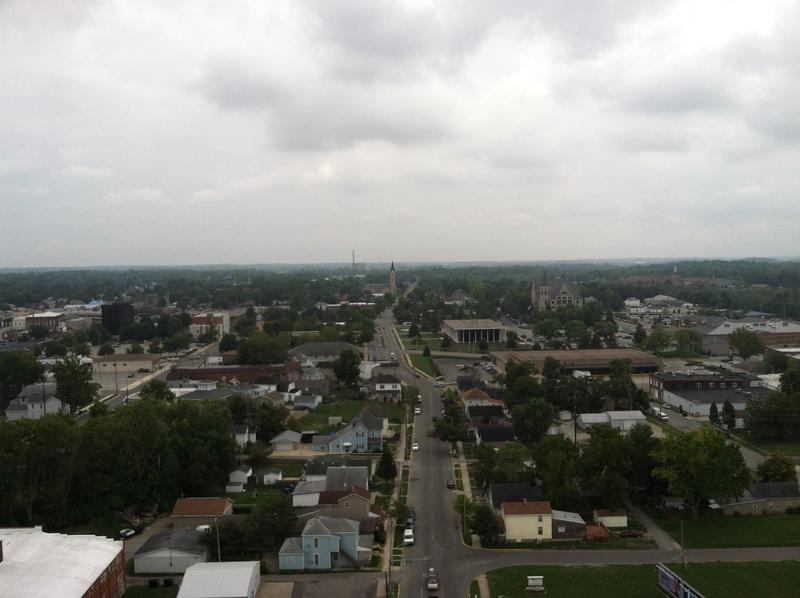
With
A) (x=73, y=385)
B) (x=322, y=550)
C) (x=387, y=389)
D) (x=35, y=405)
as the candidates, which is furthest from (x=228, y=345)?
(x=322, y=550)

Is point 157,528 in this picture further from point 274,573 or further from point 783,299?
point 783,299

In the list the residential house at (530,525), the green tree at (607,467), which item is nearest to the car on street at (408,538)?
the residential house at (530,525)

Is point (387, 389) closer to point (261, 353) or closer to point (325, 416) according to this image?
point (325, 416)

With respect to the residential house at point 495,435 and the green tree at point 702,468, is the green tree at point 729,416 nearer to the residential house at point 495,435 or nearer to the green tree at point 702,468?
the residential house at point 495,435

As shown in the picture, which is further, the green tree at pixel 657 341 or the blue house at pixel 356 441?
the green tree at pixel 657 341

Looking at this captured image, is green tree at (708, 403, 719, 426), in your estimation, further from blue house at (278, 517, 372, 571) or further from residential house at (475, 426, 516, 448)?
blue house at (278, 517, 372, 571)

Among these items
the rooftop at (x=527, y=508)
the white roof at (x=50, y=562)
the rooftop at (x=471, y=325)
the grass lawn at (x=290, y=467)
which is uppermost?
the rooftop at (x=471, y=325)
